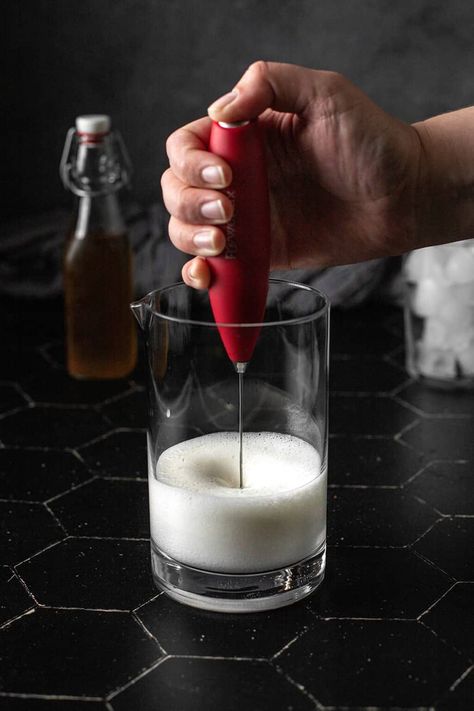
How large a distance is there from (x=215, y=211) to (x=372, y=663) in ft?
1.16

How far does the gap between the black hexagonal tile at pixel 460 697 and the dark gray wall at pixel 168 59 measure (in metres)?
1.22

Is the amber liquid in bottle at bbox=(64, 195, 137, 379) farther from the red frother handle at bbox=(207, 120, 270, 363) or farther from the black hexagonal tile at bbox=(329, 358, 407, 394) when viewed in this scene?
the red frother handle at bbox=(207, 120, 270, 363)

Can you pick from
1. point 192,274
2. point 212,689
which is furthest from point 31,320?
point 212,689

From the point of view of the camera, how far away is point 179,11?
1799 mm

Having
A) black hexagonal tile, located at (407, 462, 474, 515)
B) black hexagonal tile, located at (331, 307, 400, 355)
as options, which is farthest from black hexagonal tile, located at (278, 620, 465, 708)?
black hexagonal tile, located at (331, 307, 400, 355)

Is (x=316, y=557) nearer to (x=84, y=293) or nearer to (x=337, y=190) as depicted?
(x=337, y=190)

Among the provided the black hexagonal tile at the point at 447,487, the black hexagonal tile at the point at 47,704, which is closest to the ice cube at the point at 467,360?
the black hexagonal tile at the point at 447,487

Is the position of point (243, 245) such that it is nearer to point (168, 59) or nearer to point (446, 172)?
point (446, 172)

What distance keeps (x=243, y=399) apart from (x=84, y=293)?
56 centimetres

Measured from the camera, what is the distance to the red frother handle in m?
0.77

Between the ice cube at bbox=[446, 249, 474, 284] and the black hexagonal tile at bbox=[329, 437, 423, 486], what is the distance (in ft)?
0.83

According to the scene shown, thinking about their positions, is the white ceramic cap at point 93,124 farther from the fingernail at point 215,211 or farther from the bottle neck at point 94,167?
the fingernail at point 215,211

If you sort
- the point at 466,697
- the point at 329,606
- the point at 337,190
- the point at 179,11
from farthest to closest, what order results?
the point at 179,11, the point at 337,190, the point at 329,606, the point at 466,697

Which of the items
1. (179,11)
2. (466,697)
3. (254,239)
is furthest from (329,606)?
(179,11)
